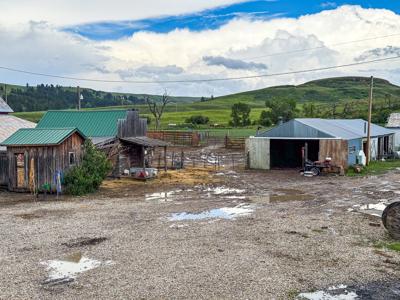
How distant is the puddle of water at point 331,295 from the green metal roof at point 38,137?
17771mm

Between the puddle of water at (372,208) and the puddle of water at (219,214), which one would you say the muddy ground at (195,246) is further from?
the puddle of water at (372,208)

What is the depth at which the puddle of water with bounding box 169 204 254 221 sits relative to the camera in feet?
61.5

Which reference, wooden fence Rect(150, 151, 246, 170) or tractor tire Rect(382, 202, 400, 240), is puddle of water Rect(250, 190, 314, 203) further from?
wooden fence Rect(150, 151, 246, 170)

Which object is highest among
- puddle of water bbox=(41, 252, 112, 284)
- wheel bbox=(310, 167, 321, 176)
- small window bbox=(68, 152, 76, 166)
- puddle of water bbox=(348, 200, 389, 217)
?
small window bbox=(68, 152, 76, 166)

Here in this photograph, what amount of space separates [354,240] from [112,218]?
956cm

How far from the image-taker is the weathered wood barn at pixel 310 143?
33.6 m

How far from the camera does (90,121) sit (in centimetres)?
3488

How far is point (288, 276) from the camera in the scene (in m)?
11.7

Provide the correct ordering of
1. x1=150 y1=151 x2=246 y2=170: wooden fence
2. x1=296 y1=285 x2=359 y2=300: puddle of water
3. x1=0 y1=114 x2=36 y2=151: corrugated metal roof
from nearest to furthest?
x1=296 y1=285 x2=359 y2=300: puddle of water < x1=0 y1=114 x2=36 y2=151: corrugated metal roof < x1=150 y1=151 x2=246 y2=170: wooden fence

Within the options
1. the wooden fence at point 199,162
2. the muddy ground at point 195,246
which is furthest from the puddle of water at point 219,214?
the wooden fence at point 199,162

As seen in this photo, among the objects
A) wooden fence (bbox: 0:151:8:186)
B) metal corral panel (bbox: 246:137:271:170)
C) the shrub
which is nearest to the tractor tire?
the shrub

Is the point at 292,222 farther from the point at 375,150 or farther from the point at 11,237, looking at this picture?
the point at 375,150

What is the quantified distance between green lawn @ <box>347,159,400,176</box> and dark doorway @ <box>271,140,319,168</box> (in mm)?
4916

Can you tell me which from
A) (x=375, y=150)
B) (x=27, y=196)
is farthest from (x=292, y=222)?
(x=375, y=150)
